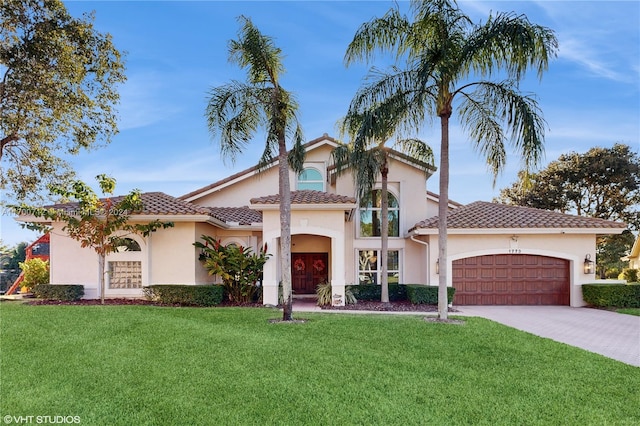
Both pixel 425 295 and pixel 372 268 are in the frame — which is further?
pixel 372 268

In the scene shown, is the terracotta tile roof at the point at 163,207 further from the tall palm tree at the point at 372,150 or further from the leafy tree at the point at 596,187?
the leafy tree at the point at 596,187

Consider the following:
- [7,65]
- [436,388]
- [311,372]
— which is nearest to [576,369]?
[436,388]

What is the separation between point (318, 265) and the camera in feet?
67.1

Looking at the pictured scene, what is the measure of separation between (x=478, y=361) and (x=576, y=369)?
163 centimetres

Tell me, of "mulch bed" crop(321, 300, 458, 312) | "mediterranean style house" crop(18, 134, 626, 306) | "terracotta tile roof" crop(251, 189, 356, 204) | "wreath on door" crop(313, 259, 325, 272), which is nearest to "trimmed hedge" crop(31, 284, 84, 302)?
"mediterranean style house" crop(18, 134, 626, 306)

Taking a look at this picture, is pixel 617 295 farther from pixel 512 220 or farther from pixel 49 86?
pixel 49 86

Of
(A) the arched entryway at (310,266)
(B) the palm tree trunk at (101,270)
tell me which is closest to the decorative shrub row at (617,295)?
(A) the arched entryway at (310,266)

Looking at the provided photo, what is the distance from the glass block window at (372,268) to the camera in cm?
1878

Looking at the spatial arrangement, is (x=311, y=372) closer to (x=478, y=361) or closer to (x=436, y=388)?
(x=436, y=388)

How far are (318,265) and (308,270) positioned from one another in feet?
1.83

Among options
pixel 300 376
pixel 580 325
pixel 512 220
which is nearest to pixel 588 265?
pixel 512 220

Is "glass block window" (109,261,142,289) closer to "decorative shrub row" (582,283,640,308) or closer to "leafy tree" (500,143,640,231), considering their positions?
"decorative shrub row" (582,283,640,308)

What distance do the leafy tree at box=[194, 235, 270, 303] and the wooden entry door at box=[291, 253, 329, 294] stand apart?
4837 millimetres

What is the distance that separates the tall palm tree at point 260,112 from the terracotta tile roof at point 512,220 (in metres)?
7.22
